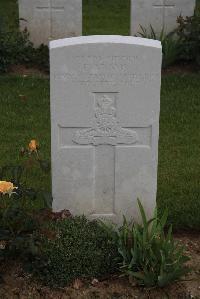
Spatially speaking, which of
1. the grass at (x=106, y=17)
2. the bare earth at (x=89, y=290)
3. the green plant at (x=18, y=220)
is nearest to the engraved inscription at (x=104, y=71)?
the green plant at (x=18, y=220)

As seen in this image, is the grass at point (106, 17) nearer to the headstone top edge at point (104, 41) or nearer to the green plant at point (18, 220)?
the headstone top edge at point (104, 41)

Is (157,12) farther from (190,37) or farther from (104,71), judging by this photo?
(104,71)

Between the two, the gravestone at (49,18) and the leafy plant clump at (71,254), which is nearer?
the leafy plant clump at (71,254)

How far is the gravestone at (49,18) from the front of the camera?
9719mm

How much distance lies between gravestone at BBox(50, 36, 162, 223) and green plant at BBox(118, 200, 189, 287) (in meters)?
0.41

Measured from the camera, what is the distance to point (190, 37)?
924 cm

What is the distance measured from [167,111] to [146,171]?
11.1ft

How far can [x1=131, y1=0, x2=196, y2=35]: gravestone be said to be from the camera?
9.55 m

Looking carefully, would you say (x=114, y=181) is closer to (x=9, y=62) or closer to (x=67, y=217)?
(x=67, y=217)

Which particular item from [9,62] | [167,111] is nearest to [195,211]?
[167,111]

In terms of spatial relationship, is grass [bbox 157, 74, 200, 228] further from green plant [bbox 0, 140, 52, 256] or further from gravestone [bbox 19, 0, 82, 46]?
gravestone [bbox 19, 0, 82, 46]

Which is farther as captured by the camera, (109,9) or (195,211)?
(109,9)

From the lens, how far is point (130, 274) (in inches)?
157

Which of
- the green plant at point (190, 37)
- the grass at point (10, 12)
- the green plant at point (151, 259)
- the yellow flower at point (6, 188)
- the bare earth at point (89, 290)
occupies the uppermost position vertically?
the grass at point (10, 12)
